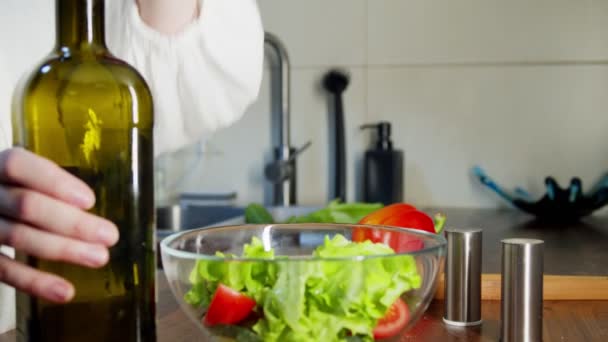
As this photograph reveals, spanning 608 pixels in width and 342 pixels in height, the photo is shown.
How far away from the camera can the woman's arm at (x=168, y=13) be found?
32.4 inches

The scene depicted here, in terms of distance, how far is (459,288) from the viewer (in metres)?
0.69

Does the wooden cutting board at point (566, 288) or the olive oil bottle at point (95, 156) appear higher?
the olive oil bottle at point (95, 156)

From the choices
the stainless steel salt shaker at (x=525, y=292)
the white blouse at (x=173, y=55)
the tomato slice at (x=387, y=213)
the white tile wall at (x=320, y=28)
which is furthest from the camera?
the white tile wall at (x=320, y=28)

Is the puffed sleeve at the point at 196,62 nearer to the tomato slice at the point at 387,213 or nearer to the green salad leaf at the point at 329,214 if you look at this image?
the green salad leaf at the point at 329,214

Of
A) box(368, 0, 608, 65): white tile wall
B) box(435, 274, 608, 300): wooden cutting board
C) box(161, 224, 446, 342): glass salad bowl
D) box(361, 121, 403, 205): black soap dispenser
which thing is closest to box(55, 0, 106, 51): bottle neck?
box(161, 224, 446, 342): glass salad bowl

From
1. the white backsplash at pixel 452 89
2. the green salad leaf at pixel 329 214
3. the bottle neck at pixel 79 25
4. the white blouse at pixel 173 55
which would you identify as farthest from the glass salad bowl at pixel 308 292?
the white backsplash at pixel 452 89

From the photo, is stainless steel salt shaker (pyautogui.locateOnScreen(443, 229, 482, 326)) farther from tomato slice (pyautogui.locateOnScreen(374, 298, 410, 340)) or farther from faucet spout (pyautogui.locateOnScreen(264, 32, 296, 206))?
faucet spout (pyautogui.locateOnScreen(264, 32, 296, 206))

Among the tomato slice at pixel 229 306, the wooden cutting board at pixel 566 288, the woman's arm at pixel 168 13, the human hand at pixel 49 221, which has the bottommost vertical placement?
the wooden cutting board at pixel 566 288

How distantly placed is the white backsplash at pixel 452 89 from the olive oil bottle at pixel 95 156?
1.53m

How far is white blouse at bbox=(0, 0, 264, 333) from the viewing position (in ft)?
2.90

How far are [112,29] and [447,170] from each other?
46.4 inches

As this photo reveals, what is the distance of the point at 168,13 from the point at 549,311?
52cm

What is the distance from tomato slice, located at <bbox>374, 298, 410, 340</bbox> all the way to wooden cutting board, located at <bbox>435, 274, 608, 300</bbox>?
336 millimetres

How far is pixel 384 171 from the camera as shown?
1854 millimetres
